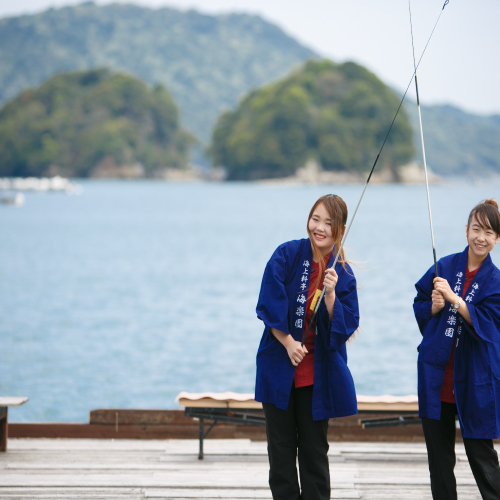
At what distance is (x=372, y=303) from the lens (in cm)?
2555

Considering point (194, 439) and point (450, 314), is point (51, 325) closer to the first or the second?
point (194, 439)

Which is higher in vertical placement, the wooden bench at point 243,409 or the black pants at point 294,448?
the black pants at point 294,448

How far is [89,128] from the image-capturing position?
383ft

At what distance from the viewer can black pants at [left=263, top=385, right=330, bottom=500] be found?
3.00 metres

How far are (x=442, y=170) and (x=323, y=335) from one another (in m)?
173

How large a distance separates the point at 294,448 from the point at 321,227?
2.96 ft

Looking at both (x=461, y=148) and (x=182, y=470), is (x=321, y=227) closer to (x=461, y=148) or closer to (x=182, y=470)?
(x=182, y=470)

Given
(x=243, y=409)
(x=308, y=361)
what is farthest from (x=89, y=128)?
(x=308, y=361)

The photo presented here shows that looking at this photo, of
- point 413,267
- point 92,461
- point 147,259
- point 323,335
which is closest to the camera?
point 323,335

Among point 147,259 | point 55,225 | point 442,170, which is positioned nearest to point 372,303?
point 147,259

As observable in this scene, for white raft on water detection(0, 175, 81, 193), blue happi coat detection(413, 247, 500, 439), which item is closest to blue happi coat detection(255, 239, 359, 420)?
blue happi coat detection(413, 247, 500, 439)

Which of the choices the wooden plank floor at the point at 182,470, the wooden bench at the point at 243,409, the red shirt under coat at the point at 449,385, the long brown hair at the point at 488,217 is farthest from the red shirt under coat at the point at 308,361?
the wooden bench at the point at 243,409

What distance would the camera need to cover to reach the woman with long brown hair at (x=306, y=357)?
296 centimetres

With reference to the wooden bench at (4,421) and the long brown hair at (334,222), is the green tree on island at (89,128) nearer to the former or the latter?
the wooden bench at (4,421)
